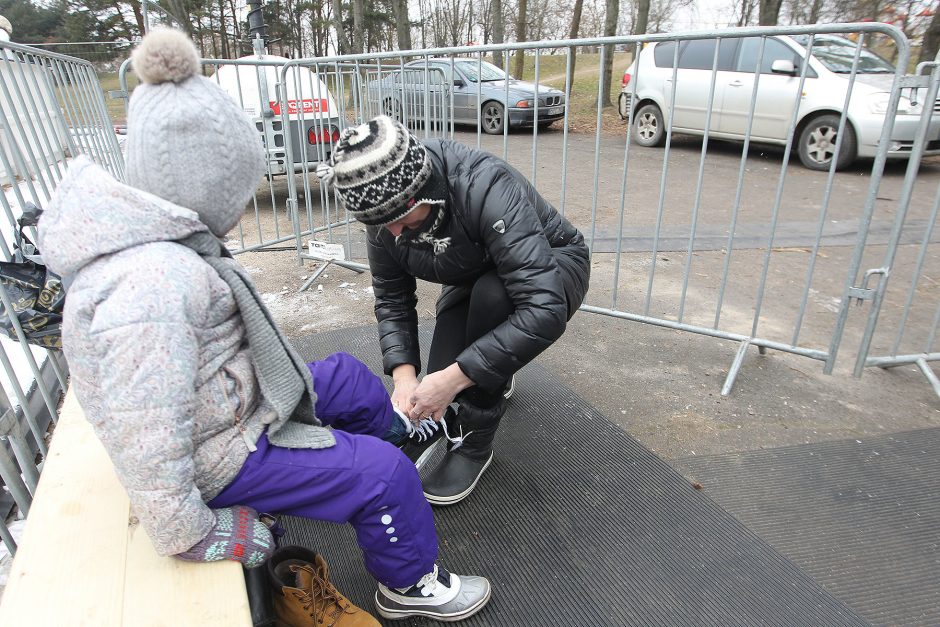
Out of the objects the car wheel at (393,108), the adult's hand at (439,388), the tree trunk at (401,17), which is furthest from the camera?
the tree trunk at (401,17)

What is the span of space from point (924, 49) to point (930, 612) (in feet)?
38.7

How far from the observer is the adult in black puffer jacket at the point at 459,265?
5.32 ft

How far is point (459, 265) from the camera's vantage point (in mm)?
1998

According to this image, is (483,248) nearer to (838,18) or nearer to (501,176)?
(501,176)

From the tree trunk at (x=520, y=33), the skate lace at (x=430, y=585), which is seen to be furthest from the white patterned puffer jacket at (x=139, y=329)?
the tree trunk at (x=520, y=33)

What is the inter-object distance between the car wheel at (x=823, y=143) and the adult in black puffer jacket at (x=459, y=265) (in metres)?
6.90

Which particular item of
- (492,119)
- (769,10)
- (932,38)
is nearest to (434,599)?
(492,119)

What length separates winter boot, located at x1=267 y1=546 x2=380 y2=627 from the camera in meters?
1.48

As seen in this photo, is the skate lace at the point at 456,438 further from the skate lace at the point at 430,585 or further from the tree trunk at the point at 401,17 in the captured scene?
the tree trunk at the point at 401,17

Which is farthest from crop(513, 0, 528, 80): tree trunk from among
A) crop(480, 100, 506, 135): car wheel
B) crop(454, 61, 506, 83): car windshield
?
crop(480, 100, 506, 135): car wheel

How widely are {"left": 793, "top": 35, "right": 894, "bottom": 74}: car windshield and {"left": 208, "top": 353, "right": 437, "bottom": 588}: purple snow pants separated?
8273 mm

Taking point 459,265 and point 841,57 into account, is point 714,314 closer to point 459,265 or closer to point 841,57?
point 459,265

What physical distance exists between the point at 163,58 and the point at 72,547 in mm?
1082

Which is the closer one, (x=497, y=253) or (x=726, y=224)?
(x=497, y=253)
